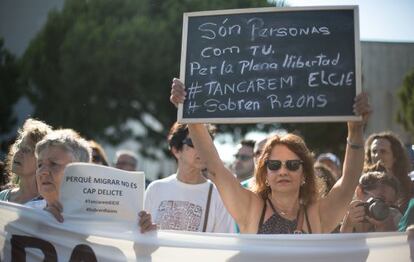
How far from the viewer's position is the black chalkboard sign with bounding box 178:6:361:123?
375cm

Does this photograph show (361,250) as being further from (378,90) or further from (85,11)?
(85,11)

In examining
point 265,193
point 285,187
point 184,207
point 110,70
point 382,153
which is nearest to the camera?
point 285,187

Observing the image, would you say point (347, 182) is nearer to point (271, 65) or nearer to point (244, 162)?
point (271, 65)

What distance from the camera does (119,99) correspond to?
23.8m

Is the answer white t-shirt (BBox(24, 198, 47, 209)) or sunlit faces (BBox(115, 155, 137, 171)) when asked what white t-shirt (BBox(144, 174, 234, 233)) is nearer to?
white t-shirt (BBox(24, 198, 47, 209))

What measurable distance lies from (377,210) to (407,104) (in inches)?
389

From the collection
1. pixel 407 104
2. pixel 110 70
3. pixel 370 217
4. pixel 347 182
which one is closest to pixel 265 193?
pixel 347 182

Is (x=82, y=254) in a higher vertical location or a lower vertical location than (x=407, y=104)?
lower

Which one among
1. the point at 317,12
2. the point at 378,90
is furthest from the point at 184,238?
the point at 378,90

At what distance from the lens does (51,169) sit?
3.84 meters

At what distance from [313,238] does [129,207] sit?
977 millimetres

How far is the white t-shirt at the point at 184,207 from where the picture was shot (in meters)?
4.34

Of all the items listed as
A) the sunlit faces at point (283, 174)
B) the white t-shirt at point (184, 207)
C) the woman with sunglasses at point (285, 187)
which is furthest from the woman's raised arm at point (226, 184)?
the white t-shirt at point (184, 207)

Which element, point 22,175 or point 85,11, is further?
point 85,11
